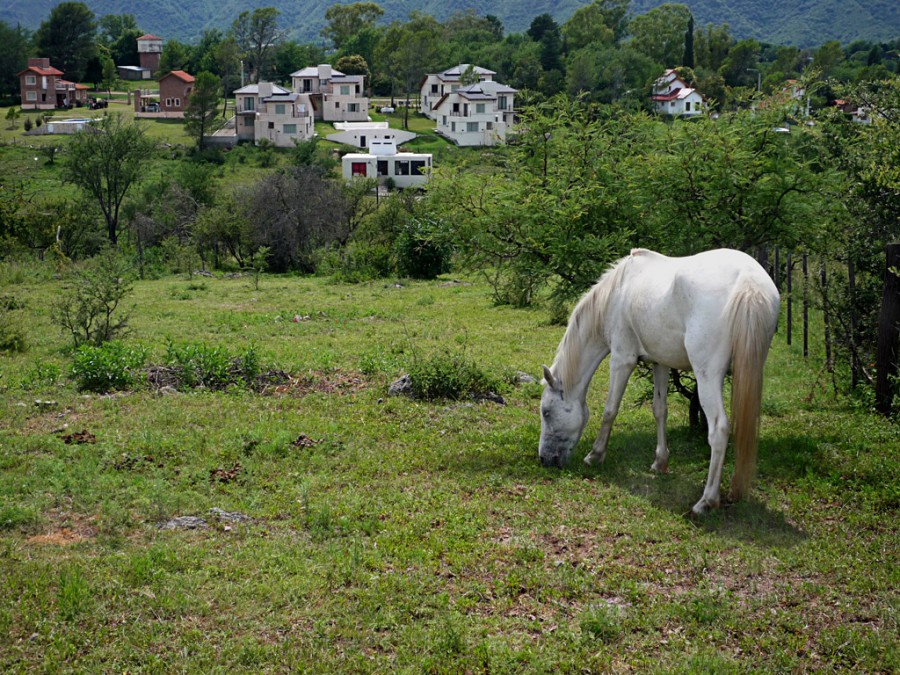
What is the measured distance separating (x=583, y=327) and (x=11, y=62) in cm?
10889

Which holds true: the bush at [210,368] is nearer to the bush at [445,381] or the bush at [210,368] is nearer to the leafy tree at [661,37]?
the bush at [445,381]

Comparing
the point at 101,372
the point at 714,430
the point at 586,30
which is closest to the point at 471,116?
the point at 586,30

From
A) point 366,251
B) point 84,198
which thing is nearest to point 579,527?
point 366,251

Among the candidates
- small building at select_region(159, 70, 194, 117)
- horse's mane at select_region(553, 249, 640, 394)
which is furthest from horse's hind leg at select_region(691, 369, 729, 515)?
small building at select_region(159, 70, 194, 117)

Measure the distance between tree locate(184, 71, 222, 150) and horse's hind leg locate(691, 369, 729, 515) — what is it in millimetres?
72177

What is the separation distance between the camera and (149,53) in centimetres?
12500

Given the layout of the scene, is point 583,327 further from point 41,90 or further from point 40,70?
point 40,70

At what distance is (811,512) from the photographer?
7156 mm

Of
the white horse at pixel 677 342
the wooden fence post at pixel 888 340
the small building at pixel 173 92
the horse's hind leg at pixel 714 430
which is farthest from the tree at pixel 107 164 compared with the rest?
the small building at pixel 173 92

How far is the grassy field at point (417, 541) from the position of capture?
5.12 meters

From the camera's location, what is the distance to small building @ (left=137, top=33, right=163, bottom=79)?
405 ft

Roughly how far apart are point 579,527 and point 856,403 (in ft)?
15.5

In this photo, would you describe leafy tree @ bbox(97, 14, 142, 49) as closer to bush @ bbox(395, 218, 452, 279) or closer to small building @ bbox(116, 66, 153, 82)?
small building @ bbox(116, 66, 153, 82)

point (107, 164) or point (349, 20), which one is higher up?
point (349, 20)
